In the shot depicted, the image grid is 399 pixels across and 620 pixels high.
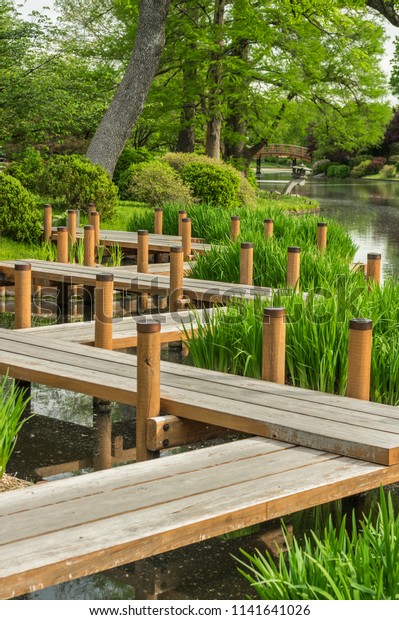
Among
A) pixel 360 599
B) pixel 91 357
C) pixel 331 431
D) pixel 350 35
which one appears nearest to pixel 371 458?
pixel 331 431

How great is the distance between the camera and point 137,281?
42.4 ft

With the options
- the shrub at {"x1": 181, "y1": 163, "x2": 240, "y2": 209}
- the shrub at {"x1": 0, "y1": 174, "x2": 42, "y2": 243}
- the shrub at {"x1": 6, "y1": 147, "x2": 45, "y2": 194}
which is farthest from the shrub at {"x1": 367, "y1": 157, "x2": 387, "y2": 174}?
the shrub at {"x1": 0, "y1": 174, "x2": 42, "y2": 243}

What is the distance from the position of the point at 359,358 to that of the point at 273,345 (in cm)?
79

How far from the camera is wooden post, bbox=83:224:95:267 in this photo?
14520mm

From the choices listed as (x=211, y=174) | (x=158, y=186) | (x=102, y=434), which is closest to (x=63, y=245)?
(x=102, y=434)

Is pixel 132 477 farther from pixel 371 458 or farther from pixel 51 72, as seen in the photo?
pixel 51 72

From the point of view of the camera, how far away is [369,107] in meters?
40.6

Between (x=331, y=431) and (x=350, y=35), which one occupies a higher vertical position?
(x=350, y=35)

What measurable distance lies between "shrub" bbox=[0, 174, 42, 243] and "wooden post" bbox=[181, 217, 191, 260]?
3.49m

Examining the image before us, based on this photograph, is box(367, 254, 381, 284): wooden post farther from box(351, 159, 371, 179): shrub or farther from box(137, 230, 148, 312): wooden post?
box(351, 159, 371, 179): shrub

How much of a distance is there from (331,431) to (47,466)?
2.18 meters

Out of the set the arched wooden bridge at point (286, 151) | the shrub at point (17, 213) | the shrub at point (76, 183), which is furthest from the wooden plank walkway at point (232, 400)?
the arched wooden bridge at point (286, 151)

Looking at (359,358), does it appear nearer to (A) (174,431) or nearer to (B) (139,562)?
(A) (174,431)

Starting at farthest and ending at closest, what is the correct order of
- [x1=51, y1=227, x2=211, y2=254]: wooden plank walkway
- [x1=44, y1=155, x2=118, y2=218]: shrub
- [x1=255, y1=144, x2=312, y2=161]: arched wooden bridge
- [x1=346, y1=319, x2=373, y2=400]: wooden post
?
[x1=255, y1=144, x2=312, y2=161]: arched wooden bridge, [x1=44, y1=155, x2=118, y2=218]: shrub, [x1=51, y1=227, x2=211, y2=254]: wooden plank walkway, [x1=346, y1=319, x2=373, y2=400]: wooden post
